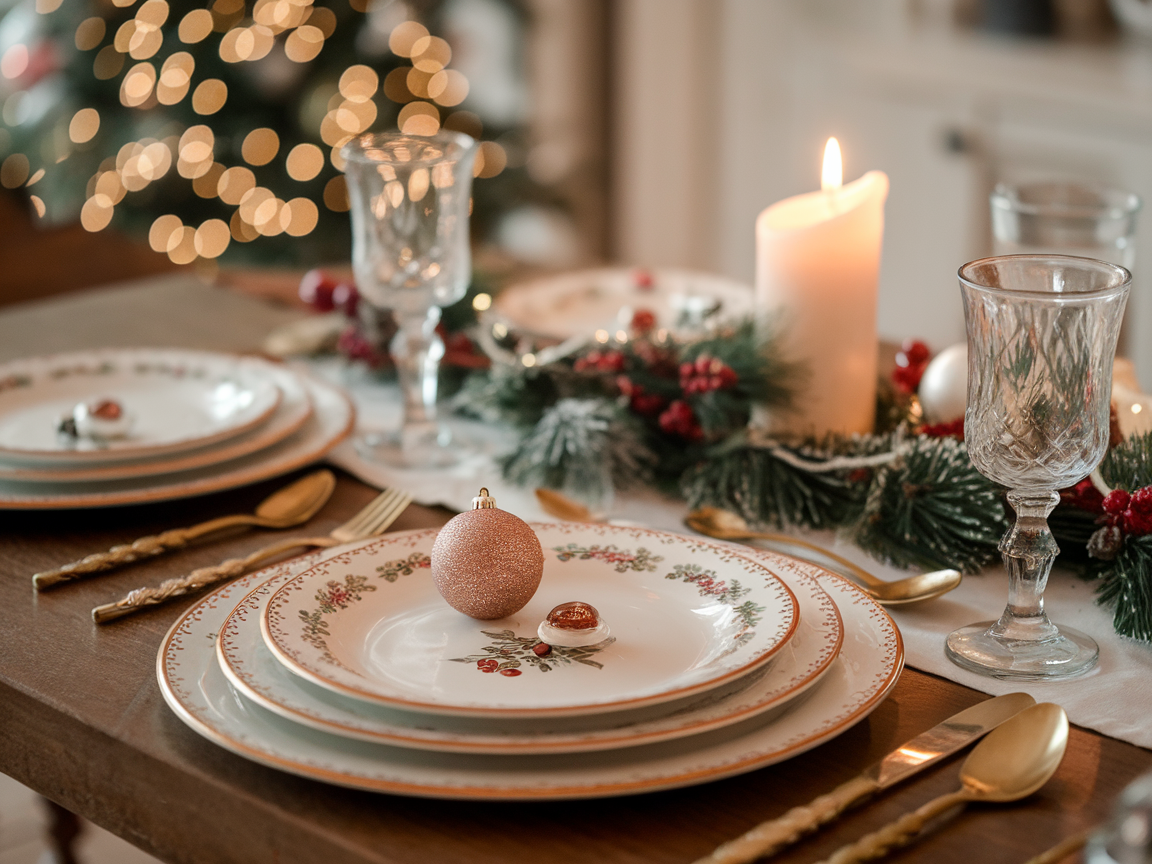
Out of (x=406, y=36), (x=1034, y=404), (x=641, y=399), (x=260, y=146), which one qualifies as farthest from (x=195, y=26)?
(x=1034, y=404)

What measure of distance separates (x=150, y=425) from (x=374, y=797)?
566mm

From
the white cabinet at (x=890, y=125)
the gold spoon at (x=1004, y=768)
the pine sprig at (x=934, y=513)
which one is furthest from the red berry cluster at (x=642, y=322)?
the white cabinet at (x=890, y=125)

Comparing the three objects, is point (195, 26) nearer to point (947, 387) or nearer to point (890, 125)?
point (890, 125)

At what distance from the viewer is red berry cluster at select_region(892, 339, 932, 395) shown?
97 cm

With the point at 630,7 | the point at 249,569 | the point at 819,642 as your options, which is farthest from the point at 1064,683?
the point at 630,7

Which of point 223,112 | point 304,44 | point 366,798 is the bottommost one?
point 366,798

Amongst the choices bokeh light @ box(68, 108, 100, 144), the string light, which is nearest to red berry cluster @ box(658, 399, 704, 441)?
the string light

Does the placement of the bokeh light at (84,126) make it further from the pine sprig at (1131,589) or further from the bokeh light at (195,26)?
the pine sprig at (1131,589)

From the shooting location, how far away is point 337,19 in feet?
8.89

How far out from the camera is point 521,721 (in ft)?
1.65

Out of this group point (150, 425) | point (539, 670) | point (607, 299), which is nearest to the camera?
point (539, 670)

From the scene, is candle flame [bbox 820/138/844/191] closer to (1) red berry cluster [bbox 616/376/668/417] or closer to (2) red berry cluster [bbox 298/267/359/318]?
(1) red berry cluster [bbox 616/376/668/417]

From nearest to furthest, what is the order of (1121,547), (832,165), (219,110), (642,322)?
(1121,547) → (832,165) → (642,322) → (219,110)

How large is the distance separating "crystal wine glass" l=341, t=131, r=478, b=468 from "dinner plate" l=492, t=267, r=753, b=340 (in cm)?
19
